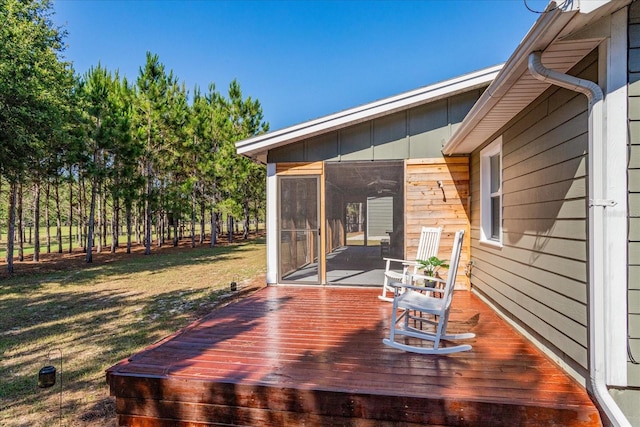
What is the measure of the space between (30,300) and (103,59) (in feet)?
40.6

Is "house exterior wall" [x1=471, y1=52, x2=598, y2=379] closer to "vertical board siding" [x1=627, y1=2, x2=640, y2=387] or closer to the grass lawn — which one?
"vertical board siding" [x1=627, y1=2, x2=640, y2=387]

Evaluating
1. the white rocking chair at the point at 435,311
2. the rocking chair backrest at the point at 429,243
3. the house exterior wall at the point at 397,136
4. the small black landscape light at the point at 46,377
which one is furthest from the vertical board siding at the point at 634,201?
the small black landscape light at the point at 46,377

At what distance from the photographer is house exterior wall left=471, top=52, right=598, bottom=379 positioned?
90.6 inches

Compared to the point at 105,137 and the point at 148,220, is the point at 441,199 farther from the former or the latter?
the point at 148,220

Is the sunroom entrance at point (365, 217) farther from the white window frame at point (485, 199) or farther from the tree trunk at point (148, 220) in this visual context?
the tree trunk at point (148, 220)

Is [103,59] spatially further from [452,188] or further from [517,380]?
[517,380]

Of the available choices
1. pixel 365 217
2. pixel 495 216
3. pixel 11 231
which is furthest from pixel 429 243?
pixel 365 217

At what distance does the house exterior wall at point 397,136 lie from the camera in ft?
18.2

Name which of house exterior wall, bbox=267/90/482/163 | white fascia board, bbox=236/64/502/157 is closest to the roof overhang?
white fascia board, bbox=236/64/502/157

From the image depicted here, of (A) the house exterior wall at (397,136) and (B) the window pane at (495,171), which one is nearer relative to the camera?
(B) the window pane at (495,171)

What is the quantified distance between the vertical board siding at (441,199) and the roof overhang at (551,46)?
224 centimetres

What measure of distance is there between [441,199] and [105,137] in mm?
11185

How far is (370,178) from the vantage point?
1020 centimetres

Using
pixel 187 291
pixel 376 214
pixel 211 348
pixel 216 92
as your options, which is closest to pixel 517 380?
pixel 211 348
